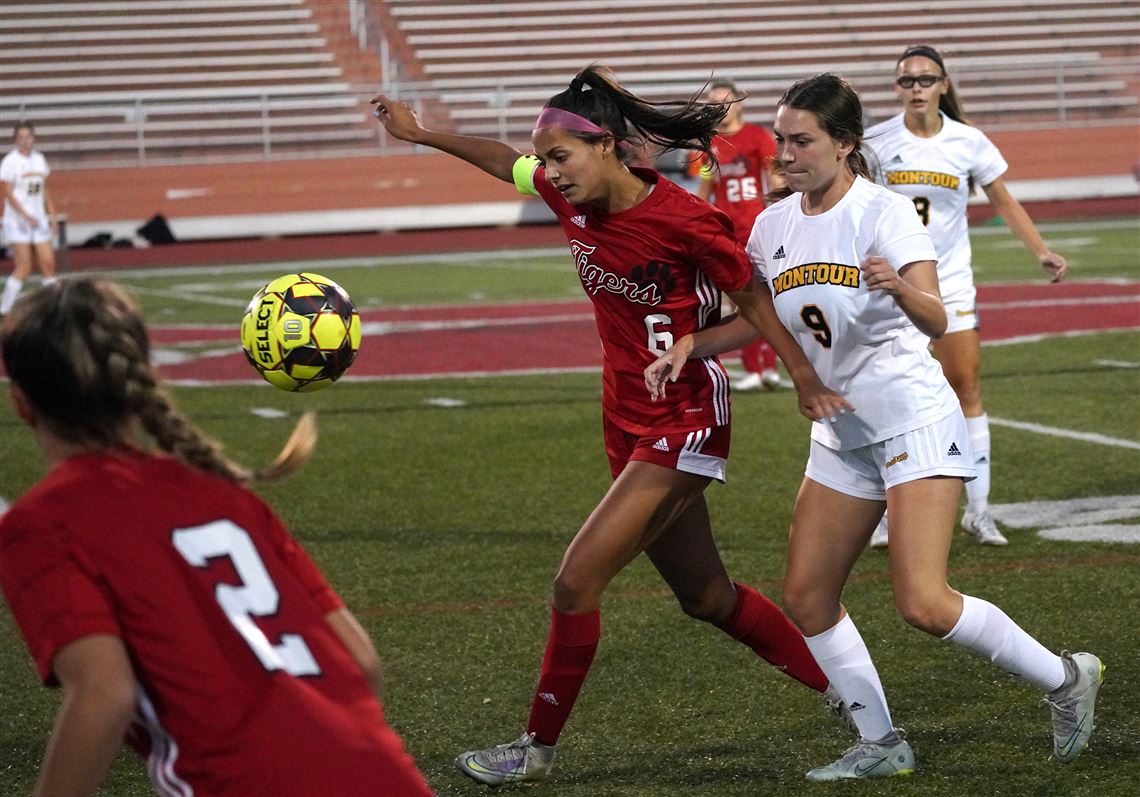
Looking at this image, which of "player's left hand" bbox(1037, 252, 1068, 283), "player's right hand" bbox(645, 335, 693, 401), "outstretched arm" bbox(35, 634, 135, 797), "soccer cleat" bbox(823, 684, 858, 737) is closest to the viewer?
"outstretched arm" bbox(35, 634, 135, 797)

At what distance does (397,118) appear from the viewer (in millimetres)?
5105

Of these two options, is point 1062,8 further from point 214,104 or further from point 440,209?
point 214,104

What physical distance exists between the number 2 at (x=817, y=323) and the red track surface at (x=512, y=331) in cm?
866

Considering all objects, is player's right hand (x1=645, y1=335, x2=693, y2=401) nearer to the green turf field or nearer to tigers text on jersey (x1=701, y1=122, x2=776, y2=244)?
the green turf field

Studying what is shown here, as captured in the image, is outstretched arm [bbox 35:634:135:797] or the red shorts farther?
the red shorts

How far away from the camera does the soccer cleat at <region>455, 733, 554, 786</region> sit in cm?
443

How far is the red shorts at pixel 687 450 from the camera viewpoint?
4387mm

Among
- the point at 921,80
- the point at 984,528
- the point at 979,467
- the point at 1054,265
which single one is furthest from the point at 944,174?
the point at 984,528

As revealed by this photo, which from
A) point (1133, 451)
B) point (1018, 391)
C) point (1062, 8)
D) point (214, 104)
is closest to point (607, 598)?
point (1133, 451)

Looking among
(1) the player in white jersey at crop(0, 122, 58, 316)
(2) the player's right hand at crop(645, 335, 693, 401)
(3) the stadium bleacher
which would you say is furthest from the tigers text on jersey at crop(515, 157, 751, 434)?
(3) the stadium bleacher

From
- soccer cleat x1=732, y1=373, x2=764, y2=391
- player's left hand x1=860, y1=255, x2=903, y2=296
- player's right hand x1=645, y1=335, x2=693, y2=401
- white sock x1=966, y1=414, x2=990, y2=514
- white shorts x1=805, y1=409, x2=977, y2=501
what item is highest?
player's left hand x1=860, y1=255, x2=903, y2=296

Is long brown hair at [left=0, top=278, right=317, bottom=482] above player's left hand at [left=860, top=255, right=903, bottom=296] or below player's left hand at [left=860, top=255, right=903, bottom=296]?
above

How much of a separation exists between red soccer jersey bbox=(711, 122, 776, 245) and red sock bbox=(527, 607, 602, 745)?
7.28 meters

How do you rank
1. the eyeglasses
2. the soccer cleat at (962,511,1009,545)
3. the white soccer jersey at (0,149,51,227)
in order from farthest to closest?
the white soccer jersey at (0,149,51,227) → the eyeglasses → the soccer cleat at (962,511,1009,545)
